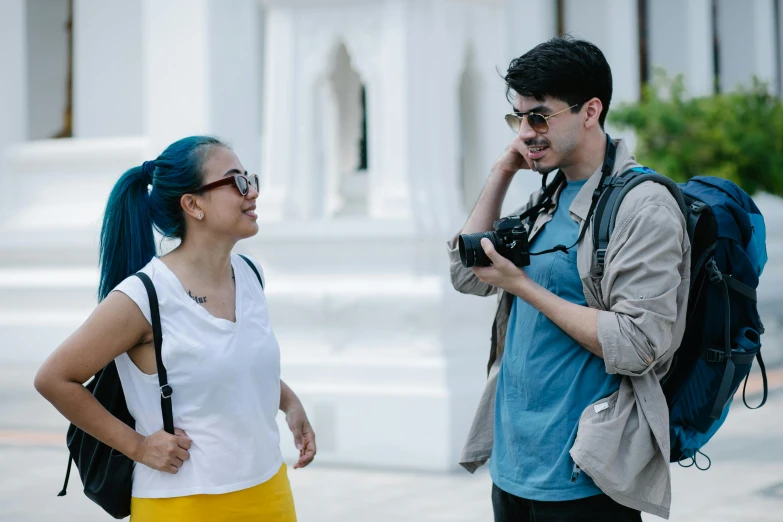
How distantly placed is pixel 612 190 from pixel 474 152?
16.9 ft

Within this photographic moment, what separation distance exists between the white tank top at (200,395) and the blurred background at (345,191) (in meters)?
2.89

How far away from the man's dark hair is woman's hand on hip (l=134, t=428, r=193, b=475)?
1169 mm

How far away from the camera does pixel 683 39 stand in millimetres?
12266

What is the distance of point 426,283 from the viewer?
21.6 ft

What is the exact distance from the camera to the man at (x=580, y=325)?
2.29 m

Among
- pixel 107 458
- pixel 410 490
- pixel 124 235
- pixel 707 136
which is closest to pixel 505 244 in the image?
pixel 124 235

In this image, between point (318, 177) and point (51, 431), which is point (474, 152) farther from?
point (51, 431)

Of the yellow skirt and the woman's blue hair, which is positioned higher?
the woman's blue hair

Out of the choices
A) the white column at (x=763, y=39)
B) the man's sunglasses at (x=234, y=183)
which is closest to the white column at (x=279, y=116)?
the man's sunglasses at (x=234, y=183)

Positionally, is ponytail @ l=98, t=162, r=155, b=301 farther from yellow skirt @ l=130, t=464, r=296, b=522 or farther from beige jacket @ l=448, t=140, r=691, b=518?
beige jacket @ l=448, t=140, r=691, b=518

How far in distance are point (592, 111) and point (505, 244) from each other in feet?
1.27

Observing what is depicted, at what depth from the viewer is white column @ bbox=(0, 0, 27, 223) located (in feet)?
31.7

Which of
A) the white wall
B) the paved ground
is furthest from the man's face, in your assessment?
the white wall

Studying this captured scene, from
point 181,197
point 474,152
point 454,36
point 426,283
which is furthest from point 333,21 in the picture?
point 181,197
